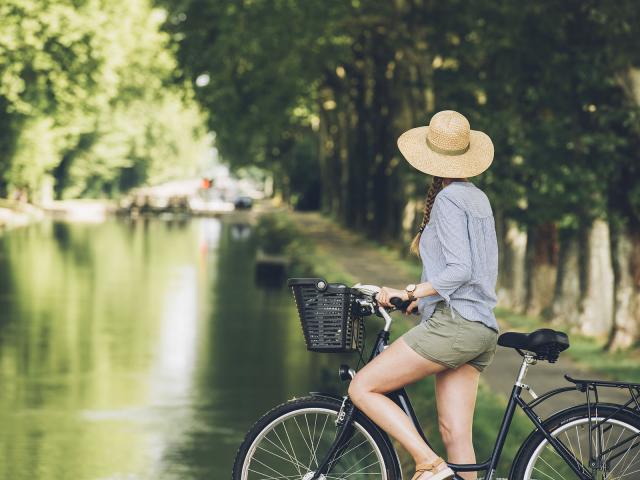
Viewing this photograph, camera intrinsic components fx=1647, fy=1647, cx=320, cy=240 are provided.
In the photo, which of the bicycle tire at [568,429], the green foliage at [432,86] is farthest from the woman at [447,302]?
the green foliage at [432,86]

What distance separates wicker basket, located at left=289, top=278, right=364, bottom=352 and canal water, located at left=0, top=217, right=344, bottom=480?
6.26m

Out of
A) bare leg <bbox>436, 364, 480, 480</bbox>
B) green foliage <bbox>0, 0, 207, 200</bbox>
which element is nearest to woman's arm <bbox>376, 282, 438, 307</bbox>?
bare leg <bbox>436, 364, 480, 480</bbox>

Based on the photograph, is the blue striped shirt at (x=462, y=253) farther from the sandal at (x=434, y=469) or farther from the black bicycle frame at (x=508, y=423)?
the sandal at (x=434, y=469)

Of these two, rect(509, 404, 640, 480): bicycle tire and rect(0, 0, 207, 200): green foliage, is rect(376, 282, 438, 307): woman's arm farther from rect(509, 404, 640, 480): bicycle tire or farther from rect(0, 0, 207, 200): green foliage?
rect(0, 0, 207, 200): green foliage

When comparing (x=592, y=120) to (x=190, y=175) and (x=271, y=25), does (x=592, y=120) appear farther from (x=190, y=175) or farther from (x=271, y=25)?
(x=190, y=175)

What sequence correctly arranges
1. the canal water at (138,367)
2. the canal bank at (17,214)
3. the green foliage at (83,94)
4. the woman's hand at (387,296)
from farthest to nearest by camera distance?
the canal bank at (17,214)
the green foliage at (83,94)
the canal water at (138,367)
the woman's hand at (387,296)

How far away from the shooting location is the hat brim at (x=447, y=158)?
6.29m

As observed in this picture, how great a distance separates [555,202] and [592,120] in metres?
1.11

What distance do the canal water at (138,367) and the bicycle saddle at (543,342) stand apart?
21.4ft

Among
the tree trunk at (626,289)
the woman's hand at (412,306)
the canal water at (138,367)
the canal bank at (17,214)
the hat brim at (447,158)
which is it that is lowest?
the canal bank at (17,214)

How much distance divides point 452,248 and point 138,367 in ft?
44.1

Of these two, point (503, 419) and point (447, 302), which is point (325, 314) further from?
point (503, 419)

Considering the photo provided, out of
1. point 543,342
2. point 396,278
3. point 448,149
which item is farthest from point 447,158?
point 396,278

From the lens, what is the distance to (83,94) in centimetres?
5138
